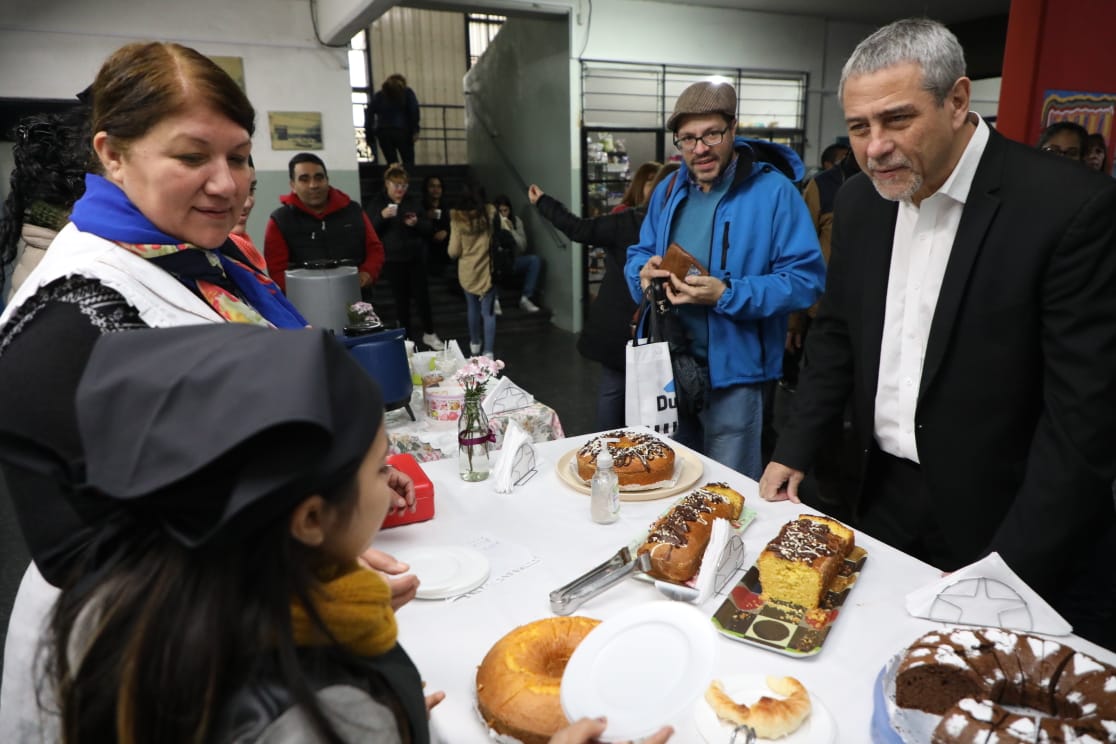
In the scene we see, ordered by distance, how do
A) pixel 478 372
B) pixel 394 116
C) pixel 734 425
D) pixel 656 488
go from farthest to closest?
pixel 394 116, pixel 734 425, pixel 478 372, pixel 656 488

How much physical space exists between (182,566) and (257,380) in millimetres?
211

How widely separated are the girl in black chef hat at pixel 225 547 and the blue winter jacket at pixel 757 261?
6.24ft

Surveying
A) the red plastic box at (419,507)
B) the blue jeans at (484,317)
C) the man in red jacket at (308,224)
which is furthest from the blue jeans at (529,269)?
the red plastic box at (419,507)

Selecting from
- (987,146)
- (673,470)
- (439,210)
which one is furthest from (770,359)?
(439,210)

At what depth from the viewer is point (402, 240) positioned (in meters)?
6.41

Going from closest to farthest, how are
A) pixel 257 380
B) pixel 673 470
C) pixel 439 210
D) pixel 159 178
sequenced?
pixel 257 380 → pixel 159 178 → pixel 673 470 → pixel 439 210

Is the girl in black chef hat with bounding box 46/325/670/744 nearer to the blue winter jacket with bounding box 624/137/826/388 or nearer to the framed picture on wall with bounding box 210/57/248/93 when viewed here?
the blue winter jacket with bounding box 624/137/826/388

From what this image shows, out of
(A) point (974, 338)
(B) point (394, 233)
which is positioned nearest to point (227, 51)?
(B) point (394, 233)

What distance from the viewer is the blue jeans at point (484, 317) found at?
686 cm

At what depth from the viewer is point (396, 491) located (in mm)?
1563

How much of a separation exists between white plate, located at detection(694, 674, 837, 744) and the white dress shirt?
0.85 m

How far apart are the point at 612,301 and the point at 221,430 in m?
2.72

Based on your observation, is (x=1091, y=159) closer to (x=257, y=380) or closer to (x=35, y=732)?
(x=257, y=380)

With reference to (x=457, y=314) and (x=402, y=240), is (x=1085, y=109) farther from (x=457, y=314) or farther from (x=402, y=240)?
(x=457, y=314)
